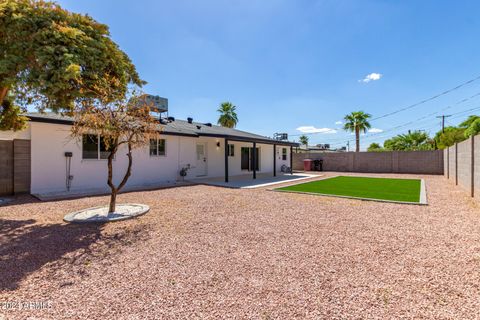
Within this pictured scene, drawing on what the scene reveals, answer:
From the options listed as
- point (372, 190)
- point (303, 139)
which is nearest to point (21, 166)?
point (372, 190)

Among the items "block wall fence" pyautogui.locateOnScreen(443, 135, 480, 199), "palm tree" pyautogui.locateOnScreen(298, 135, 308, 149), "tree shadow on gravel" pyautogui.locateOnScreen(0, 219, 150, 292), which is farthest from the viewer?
"palm tree" pyautogui.locateOnScreen(298, 135, 308, 149)

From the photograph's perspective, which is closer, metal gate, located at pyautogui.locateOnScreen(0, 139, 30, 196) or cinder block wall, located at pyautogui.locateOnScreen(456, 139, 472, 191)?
metal gate, located at pyautogui.locateOnScreen(0, 139, 30, 196)

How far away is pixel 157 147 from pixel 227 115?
1975 centimetres

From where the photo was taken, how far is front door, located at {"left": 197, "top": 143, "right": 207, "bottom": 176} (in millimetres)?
14156

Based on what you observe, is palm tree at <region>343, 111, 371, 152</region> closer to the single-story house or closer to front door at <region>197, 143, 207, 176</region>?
the single-story house

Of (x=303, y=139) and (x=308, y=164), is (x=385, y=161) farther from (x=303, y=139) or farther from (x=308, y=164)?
(x=303, y=139)

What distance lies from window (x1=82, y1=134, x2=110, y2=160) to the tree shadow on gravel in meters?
4.65

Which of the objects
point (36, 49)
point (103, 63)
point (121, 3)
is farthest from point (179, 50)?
point (36, 49)

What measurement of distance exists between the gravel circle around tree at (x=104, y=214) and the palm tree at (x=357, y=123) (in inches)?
1008

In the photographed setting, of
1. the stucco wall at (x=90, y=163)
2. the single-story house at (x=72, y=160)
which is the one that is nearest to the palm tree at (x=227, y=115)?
the stucco wall at (x=90, y=163)

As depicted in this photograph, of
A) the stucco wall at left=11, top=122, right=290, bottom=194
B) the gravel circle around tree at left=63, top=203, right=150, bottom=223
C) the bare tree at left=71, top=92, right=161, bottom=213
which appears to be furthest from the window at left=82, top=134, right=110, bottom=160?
the gravel circle around tree at left=63, top=203, right=150, bottom=223

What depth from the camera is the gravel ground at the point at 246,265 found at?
7.55ft

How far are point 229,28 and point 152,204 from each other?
8884 mm

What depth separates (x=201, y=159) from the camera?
14344mm
